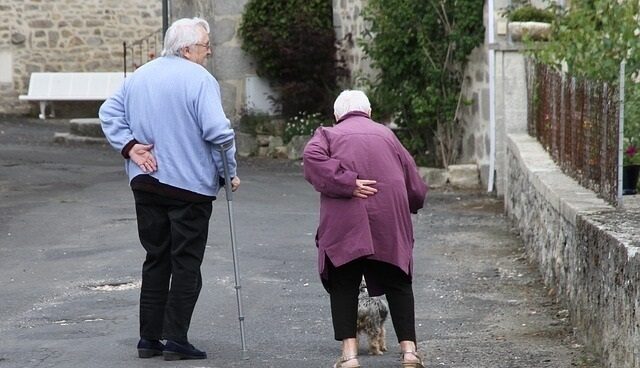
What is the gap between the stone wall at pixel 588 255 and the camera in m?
5.58

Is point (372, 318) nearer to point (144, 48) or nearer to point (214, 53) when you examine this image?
point (214, 53)

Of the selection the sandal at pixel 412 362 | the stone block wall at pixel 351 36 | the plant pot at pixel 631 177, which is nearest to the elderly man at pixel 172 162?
the sandal at pixel 412 362

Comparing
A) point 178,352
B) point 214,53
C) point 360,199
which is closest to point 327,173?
point 360,199

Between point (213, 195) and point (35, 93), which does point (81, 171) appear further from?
point (213, 195)

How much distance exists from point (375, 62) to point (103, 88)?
10265 mm

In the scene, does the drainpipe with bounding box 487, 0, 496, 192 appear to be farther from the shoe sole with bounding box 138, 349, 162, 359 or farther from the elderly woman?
the shoe sole with bounding box 138, 349, 162, 359

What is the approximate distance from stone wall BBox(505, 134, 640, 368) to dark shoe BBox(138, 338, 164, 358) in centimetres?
221

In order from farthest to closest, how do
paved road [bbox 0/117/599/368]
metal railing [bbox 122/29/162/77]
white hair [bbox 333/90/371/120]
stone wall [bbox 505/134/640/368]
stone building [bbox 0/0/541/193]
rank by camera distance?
metal railing [bbox 122/29/162/77] → stone building [bbox 0/0/541/193] → paved road [bbox 0/117/599/368] → white hair [bbox 333/90/371/120] → stone wall [bbox 505/134/640/368]

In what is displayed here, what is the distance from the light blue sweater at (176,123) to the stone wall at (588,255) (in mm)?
1908

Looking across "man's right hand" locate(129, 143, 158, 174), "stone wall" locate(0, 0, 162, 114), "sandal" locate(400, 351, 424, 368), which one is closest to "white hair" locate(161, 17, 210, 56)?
"man's right hand" locate(129, 143, 158, 174)

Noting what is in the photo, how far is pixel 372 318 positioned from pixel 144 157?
1.42 meters

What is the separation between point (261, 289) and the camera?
8.95 m

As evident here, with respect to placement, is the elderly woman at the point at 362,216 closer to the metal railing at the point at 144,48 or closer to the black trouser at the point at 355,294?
the black trouser at the point at 355,294

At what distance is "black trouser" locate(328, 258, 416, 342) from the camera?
649 cm
